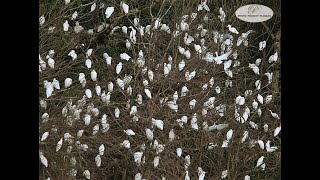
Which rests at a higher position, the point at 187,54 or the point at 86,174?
the point at 187,54

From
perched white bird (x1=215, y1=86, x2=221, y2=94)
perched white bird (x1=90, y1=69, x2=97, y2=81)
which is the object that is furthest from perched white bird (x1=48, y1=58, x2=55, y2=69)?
perched white bird (x1=215, y1=86, x2=221, y2=94)

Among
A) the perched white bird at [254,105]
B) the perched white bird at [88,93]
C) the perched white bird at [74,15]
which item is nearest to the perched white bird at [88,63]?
the perched white bird at [88,93]

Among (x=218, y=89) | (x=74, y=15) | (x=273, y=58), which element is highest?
(x=74, y=15)

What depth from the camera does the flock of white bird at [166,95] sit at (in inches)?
160

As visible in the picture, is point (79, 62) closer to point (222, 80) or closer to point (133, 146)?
point (133, 146)

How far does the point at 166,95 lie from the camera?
13.5ft

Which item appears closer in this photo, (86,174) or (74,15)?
(86,174)

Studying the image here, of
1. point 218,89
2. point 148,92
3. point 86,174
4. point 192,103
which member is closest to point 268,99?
point 218,89

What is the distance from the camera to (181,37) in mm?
4172

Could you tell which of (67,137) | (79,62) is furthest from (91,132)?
(79,62)

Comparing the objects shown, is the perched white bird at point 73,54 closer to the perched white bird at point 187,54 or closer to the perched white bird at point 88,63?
the perched white bird at point 88,63

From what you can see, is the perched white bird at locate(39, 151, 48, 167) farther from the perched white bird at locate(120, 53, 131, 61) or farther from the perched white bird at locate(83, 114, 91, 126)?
the perched white bird at locate(120, 53, 131, 61)

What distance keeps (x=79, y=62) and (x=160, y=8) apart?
548mm

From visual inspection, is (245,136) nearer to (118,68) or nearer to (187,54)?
(187,54)
